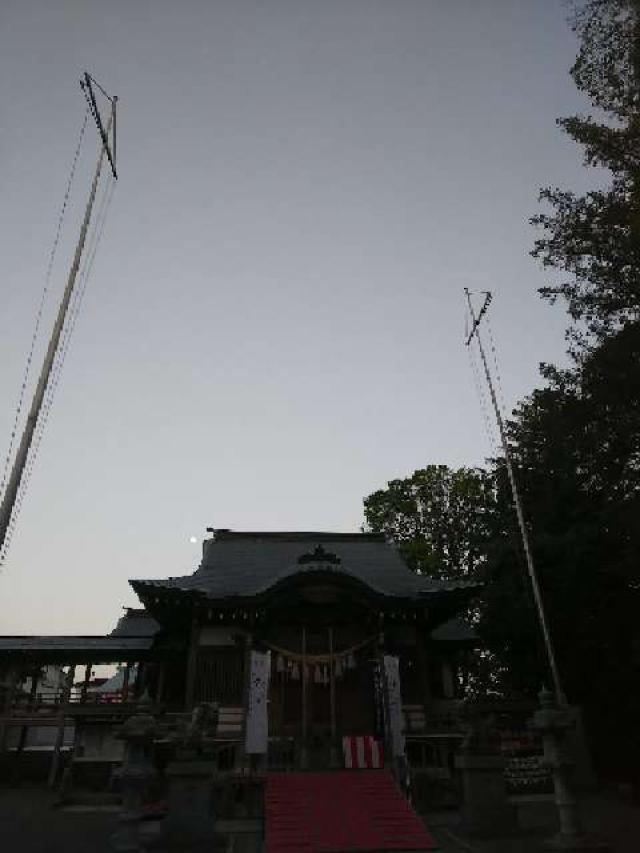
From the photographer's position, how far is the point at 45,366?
10625 mm

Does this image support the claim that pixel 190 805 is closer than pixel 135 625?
Yes

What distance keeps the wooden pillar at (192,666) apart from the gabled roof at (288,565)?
1.10 m

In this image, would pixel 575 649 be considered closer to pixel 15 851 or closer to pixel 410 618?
pixel 410 618

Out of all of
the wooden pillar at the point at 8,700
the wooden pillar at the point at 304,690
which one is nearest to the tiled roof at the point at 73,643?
the wooden pillar at the point at 8,700

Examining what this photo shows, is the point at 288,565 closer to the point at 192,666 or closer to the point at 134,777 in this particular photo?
the point at 192,666

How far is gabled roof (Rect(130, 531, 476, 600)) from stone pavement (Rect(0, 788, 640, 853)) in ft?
18.6

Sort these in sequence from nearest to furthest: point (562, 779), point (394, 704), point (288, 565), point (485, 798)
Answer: point (562, 779) < point (485, 798) < point (394, 704) < point (288, 565)

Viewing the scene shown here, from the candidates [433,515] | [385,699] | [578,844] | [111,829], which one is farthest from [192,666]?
[433,515]

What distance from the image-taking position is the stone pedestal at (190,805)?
1012 cm

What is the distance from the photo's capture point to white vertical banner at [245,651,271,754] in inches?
546

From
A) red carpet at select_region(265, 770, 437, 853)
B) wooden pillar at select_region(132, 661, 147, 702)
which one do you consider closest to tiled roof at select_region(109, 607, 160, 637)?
wooden pillar at select_region(132, 661, 147, 702)

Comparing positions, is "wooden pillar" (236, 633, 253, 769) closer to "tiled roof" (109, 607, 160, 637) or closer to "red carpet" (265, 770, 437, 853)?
"red carpet" (265, 770, 437, 853)

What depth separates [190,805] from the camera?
1037cm

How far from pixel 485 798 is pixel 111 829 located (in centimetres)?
794
